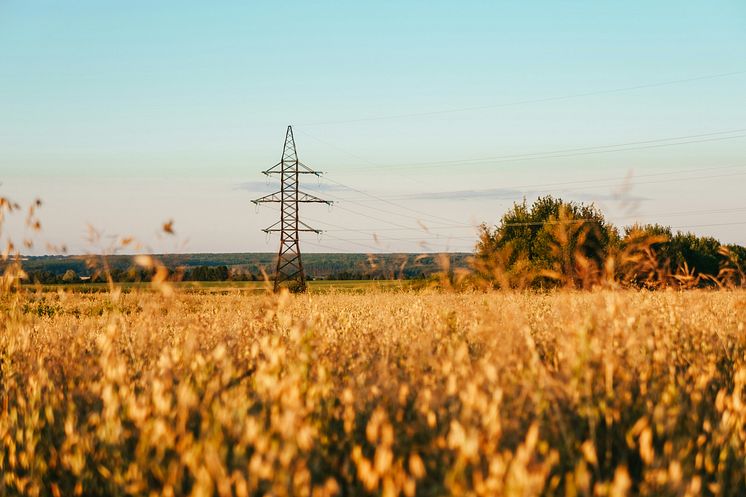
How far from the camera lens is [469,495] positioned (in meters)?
2.11

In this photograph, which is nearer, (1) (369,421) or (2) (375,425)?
(2) (375,425)

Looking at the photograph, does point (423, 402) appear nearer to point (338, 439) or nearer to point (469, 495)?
point (338, 439)

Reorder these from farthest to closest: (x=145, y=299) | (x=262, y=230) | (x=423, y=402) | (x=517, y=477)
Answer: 1. (x=262, y=230)
2. (x=145, y=299)
3. (x=423, y=402)
4. (x=517, y=477)

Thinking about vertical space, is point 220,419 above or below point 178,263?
below

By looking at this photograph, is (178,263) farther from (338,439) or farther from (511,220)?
(511,220)

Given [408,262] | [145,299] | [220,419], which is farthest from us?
[408,262]

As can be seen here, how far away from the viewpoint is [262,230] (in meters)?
44.7

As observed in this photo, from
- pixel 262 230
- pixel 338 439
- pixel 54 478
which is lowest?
pixel 54 478

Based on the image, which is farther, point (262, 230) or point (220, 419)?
point (262, 230)

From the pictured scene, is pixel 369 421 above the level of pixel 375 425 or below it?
below

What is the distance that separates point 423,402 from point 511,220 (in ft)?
179

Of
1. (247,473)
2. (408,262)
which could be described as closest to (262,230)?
(408,262)

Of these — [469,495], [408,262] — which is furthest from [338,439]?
[408,262]

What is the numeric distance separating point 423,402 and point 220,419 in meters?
0.97
